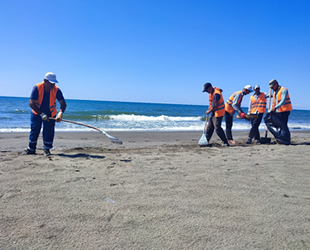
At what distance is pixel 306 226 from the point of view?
2158 millimetres

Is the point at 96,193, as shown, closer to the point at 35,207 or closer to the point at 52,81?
the point at 35,207

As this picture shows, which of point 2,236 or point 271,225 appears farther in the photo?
point 271,225

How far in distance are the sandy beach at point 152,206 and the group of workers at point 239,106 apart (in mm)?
2777

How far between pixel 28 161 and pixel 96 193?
1984 millimetres

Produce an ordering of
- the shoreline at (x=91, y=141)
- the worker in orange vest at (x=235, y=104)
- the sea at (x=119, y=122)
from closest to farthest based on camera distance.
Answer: the shoreline at (x=91, y=141) → the worker in orange vest at (x=235, y=104) → the sea at (x=119, y=122)

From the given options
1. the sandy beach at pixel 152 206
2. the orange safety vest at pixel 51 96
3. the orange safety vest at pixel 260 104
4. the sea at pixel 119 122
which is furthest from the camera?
the sea at pixel 119 122

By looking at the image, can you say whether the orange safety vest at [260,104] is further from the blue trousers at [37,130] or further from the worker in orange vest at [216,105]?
the blue trousers at [37,130]

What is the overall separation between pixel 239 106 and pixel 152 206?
5.39m

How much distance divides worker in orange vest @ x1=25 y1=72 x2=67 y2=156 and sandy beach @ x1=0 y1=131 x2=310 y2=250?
915 mm

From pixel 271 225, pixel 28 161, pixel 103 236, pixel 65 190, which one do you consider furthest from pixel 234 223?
pixel 28 161

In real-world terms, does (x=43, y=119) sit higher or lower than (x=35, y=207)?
higher

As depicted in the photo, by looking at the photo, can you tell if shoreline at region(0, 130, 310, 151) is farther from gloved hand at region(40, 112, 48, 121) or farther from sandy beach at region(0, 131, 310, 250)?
sandy beach at region(0, 131, 310, 250)

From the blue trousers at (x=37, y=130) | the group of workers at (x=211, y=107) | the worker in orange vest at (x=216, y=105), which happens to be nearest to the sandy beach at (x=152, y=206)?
the blue trousers at (x=37, y=130)

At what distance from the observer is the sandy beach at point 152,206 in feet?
6.32
